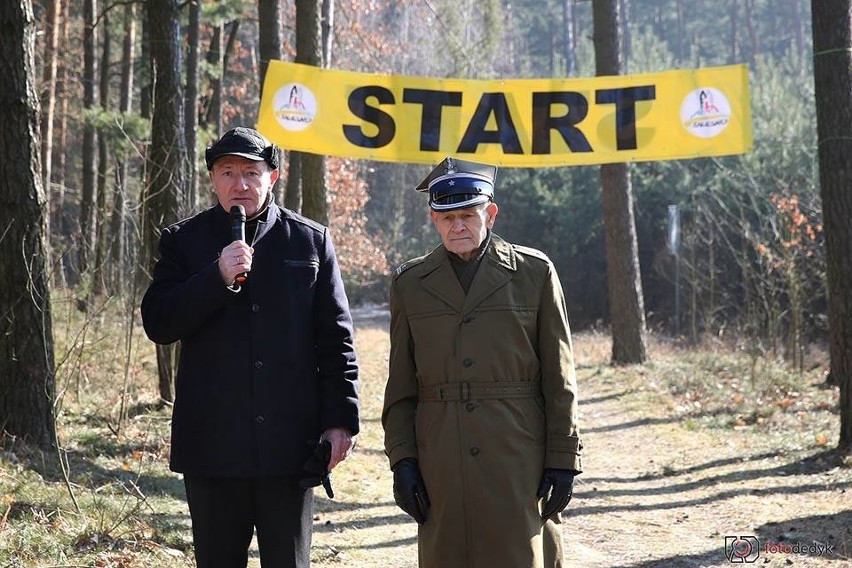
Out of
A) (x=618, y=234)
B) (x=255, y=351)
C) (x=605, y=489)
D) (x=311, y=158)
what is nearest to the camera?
(x=255, y=351)

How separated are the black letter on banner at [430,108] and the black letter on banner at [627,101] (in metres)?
1.89

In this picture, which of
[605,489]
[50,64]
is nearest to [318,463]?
[605,489]

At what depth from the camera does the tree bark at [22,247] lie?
7.34m

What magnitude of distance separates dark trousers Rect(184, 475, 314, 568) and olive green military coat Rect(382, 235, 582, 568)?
1.47 feet

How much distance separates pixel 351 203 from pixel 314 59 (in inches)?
957

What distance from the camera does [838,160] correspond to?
9.08m

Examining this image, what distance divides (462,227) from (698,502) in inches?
209

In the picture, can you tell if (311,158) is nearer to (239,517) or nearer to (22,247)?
(22,247)

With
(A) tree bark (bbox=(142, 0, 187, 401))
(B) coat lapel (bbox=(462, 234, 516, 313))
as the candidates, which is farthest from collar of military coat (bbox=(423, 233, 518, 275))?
(A) tree bark (bbox=(142, 0, 187, 401))

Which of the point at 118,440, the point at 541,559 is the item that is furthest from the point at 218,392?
the point at 118,440

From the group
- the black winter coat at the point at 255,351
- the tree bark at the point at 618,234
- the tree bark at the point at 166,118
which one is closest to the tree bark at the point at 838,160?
the tree bark at the point at 166,118

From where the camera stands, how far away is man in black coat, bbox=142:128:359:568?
12.4 feet

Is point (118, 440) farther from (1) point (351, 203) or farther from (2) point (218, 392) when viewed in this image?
(1) point (351, 203)

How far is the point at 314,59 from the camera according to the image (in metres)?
11.8
